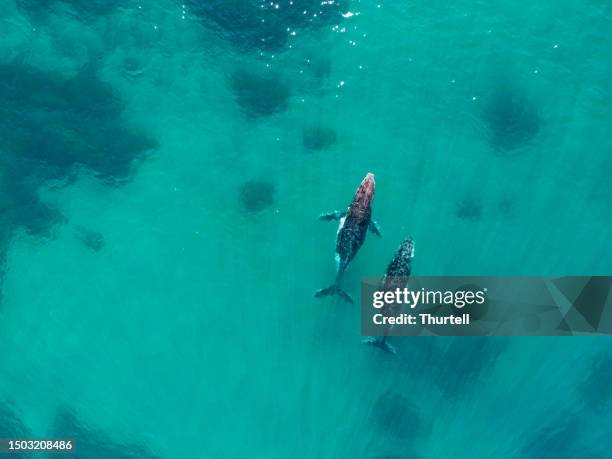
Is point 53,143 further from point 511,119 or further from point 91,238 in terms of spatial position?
point 511,119

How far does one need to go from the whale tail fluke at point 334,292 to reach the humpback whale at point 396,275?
2.69m

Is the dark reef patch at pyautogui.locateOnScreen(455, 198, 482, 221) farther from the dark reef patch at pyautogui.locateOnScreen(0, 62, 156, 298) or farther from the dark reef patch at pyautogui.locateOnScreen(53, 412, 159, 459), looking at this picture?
the dark reef patch at pyautogui.locateOnScreen(53, 412, 159, 459)

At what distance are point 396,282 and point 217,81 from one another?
2245 centimetres

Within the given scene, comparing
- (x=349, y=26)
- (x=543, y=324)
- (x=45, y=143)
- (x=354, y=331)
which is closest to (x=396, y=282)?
(x=354, y=331)

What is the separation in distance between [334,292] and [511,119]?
774 inches

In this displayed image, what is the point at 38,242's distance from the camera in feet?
160

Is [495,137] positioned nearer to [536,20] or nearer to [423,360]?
[536,20]

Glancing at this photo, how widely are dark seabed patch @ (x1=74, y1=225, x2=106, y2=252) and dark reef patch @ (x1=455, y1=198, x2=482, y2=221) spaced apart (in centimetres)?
2837

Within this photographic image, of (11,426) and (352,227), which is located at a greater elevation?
(352,227)

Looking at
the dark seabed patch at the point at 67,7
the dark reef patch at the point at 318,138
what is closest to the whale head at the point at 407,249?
the dark reef patch at the point at 318,138

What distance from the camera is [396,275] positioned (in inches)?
1655

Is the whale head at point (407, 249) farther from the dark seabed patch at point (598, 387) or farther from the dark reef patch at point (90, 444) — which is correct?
the dark reef patch at point (90, 444)

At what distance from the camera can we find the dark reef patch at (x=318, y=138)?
4684 centimetres

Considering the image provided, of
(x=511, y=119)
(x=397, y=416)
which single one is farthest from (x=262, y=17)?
(x=397, y=416)
